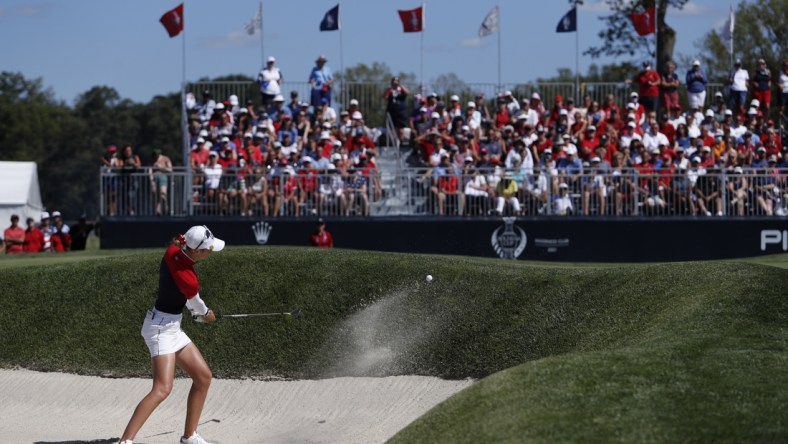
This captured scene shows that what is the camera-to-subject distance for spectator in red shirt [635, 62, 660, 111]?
28.8 meters

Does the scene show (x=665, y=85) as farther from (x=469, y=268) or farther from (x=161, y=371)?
(x=161, y=371)

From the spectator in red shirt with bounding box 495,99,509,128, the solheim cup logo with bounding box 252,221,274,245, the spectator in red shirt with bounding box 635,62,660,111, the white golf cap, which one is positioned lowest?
the solheim cup logo with bounding box 252,221,274,245

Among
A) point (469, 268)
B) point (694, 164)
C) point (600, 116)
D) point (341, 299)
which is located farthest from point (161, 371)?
point (600, 116)

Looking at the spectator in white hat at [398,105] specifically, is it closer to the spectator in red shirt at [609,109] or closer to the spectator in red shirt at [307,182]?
the spectator in red shirt at [307,182]

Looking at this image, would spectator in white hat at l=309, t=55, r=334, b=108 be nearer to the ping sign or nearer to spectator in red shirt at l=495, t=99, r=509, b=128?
spectator in red shirt at l=495, t=99, r=509, b=128

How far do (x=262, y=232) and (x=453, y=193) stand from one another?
403 cm

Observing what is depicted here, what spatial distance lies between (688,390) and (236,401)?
6.12 meters

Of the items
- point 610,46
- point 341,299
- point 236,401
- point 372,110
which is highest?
point 610,46

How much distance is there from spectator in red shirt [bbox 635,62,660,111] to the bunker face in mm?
16941

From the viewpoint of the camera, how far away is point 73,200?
239ft

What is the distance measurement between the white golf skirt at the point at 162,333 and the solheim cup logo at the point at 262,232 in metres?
14.0

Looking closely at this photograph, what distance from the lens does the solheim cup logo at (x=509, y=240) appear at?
81.6 feet

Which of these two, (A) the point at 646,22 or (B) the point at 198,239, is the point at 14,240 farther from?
(A) the point at 646,22

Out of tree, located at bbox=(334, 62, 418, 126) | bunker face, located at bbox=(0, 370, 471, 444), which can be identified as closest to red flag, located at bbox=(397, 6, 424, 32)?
tree, located at bbox=(334, 62, 418, 126)
